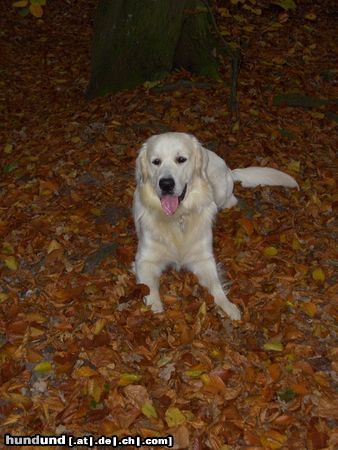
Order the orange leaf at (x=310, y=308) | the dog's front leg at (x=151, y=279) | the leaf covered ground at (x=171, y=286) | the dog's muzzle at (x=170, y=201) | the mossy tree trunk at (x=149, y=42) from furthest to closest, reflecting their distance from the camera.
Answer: the mossy tree trunk at (x=149, y=42)
the dog's muzzle at (x=170, y=201)
the dog's front leg at (x=151, y=279)
the orange leaf at (x=310, y=308)
the leaf covered ground at (x=171, y=286)

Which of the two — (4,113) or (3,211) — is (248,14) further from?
(3,211)

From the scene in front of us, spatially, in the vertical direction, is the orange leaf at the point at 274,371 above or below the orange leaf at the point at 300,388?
below

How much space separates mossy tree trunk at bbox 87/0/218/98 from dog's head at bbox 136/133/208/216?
3332mm

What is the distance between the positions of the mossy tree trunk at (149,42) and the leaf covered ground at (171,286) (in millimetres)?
306

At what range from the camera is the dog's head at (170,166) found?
3.79 meters

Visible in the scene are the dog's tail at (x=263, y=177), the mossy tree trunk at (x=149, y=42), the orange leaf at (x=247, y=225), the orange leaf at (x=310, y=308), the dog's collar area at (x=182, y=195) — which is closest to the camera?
the orange leaf at (x=310, y=308)

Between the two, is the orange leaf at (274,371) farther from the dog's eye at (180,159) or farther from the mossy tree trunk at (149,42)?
the mossy tree trunk at (149,42)

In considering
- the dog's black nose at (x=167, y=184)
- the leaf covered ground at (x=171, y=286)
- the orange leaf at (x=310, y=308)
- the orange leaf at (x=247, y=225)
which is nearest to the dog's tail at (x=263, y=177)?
→ the leaf covered ground at (x=171, y=286)

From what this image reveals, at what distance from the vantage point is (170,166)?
3.85 metres

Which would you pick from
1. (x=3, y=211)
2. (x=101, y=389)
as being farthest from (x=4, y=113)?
(x=101, y=389)

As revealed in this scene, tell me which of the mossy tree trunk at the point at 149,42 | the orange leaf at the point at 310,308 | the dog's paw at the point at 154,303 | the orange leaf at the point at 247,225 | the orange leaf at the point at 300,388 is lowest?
the dog's paw at the point at 154,303

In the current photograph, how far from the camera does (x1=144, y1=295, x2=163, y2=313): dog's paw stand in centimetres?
366

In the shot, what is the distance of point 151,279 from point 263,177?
6.30ft

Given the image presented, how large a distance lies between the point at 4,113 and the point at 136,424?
693cm
